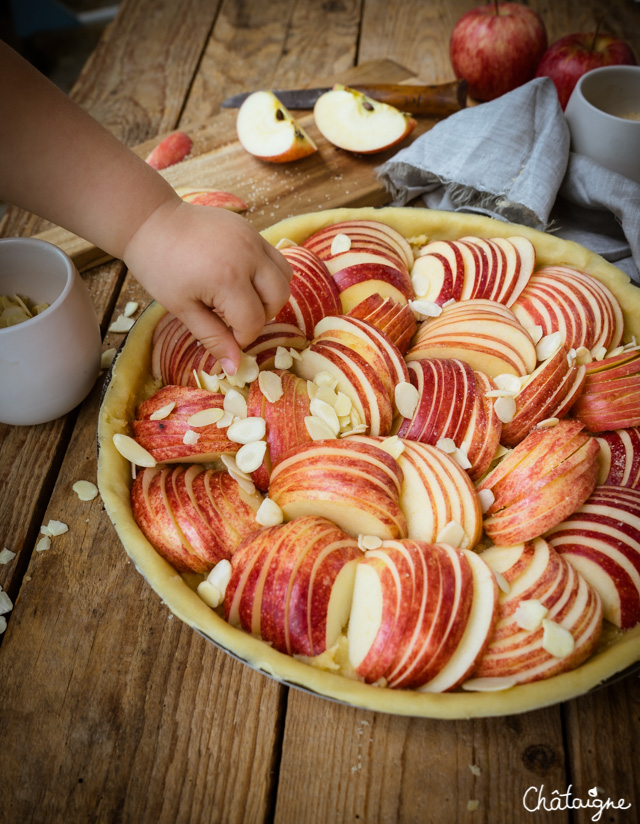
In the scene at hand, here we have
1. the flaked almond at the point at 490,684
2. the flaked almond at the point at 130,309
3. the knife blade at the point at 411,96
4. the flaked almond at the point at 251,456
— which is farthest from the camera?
the knife blade at the point at 411,96

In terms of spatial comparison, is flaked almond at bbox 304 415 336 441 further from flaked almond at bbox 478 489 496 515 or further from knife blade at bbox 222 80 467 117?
knife blade at bbox 222 80 467 117

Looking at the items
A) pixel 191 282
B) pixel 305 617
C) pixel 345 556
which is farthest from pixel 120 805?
pixel 191 282

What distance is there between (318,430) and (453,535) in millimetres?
313

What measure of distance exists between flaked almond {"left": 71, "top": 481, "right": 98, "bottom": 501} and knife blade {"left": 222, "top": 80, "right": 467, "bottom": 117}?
1.51 metres

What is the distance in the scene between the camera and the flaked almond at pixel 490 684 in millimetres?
962

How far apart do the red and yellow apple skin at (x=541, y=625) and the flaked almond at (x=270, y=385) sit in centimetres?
52

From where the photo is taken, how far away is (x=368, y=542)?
1.09m

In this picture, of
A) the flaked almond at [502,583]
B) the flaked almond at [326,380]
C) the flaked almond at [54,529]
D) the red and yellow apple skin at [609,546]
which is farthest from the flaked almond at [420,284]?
the flaked almond at [54,529]

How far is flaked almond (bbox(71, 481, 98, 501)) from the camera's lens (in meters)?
1.38

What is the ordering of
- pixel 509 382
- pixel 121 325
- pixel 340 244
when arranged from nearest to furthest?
pixel 509 382
pixel 340 244
pixel 121 325

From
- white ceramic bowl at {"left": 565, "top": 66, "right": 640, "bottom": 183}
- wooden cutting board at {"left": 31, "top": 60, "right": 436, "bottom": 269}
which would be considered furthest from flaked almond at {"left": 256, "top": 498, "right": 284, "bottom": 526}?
white ceramic bowl at {"left": 565, "top": 66, "right": 640, "bottom": 183}

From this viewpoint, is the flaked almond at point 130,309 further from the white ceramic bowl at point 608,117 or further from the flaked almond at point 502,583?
the white ceramic bowl at point 608,117

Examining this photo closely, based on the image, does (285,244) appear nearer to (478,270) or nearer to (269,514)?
(478,270)

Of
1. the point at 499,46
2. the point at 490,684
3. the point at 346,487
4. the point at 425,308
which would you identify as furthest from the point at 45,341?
the point at 499,46
